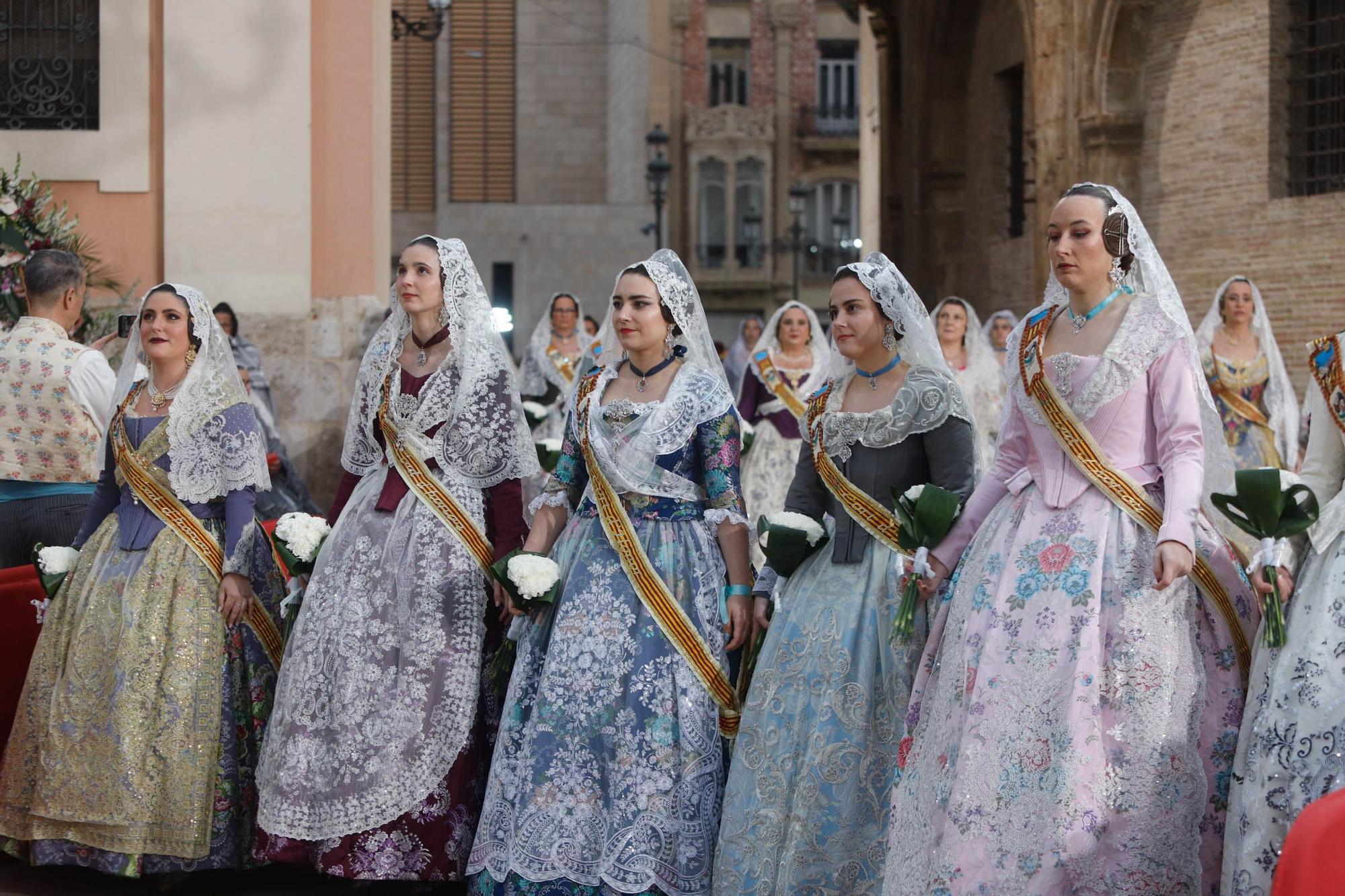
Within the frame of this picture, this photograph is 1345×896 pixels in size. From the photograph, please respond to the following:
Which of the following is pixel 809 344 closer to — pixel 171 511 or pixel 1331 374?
pixel 171 511

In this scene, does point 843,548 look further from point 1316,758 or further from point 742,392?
point 742,392

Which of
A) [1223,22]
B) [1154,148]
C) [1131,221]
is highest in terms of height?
[1223,22]

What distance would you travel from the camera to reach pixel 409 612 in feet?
16.1

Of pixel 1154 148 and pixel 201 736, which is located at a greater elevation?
pixel 1154 148

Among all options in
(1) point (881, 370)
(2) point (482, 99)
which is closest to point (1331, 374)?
→ (1) point (881, 370)

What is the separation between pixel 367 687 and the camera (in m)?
4.86

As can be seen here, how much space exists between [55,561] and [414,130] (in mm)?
28030

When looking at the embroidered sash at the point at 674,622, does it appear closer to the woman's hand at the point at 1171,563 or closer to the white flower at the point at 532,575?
the white flower at the point at 532,575

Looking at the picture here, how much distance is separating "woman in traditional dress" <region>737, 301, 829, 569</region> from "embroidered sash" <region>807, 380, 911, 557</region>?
4.55 metres

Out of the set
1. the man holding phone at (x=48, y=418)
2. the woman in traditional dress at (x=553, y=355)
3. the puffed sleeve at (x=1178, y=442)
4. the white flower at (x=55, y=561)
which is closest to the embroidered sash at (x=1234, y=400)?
the woman in traditional dress at (x=553, y=355)

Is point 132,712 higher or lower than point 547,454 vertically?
lower

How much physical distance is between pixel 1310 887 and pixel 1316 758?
0.94m

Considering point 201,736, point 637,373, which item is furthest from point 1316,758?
point 201,736

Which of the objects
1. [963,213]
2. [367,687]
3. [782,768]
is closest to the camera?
[782,768]
